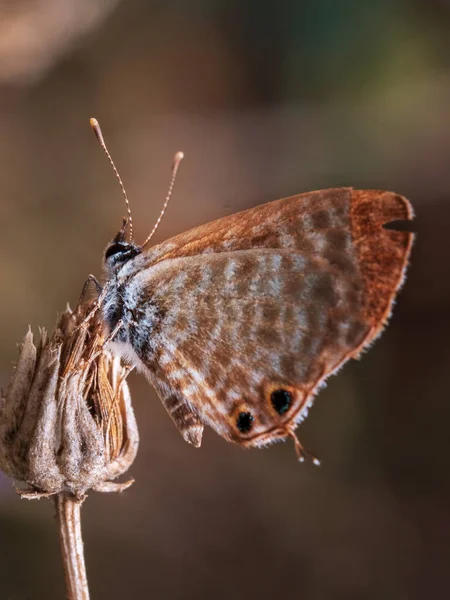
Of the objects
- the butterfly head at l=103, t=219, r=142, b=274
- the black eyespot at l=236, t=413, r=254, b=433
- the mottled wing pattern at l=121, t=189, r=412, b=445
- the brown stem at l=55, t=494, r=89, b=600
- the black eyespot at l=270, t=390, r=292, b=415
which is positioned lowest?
the brown stem at l=55, t=494, r=89, b=600

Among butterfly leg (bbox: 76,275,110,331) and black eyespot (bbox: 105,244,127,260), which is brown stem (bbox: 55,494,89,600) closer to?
butterfly leg (bbox: 76,275,110,331)

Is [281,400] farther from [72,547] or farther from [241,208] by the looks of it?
[241,208]

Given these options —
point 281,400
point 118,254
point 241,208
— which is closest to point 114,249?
point 118,254

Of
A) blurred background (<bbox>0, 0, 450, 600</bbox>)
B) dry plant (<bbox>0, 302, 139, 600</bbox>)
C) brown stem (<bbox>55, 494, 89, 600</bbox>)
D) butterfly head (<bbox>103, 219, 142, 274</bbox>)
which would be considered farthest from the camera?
blurred background (<bbox>0, 0, 450, 600</bbox>)

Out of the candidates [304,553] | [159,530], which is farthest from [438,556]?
[159,530]

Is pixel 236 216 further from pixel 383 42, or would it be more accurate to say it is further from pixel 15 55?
pixel 383 42

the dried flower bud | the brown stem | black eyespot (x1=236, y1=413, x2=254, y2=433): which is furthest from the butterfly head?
the brown stem

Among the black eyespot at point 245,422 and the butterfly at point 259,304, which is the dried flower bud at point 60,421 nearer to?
the butterfly at point 259,304
